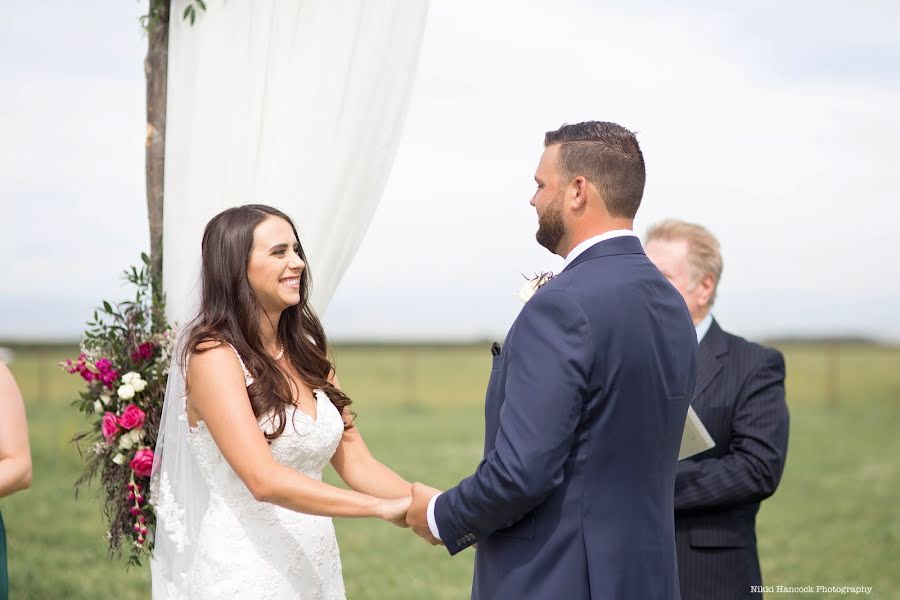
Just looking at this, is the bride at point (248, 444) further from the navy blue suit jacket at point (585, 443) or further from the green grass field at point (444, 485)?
the green grass field at point (444, 485)

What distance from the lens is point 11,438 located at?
10.7 feet

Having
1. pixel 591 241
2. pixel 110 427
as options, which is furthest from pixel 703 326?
pixel 110 427

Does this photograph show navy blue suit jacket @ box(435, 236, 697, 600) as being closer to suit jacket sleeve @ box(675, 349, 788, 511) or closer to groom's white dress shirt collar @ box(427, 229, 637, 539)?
groom's white dress shirt collar @ box(427, 229, 637, 539)

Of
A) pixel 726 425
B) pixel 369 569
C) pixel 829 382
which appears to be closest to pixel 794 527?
pixel 369 569

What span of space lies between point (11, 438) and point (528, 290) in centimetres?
182


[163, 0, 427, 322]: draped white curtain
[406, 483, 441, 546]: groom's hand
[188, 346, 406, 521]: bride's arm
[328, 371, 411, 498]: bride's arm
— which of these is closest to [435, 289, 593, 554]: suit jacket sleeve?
[406, 483, 441, 546]: groom's hand

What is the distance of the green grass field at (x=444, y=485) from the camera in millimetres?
9445

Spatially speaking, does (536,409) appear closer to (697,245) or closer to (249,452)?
(249,452)

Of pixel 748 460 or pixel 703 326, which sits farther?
pixel 703 326

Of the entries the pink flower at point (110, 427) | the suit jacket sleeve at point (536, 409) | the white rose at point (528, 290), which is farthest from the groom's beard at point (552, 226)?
the pink flower at point (110, 427)

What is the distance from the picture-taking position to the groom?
2484 mm

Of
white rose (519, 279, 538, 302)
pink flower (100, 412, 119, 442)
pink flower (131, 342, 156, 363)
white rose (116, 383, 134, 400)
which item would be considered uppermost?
white rose (519, 279, 538, 302)

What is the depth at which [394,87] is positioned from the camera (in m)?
3.95

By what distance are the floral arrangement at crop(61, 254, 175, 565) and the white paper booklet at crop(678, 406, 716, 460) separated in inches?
77.5
